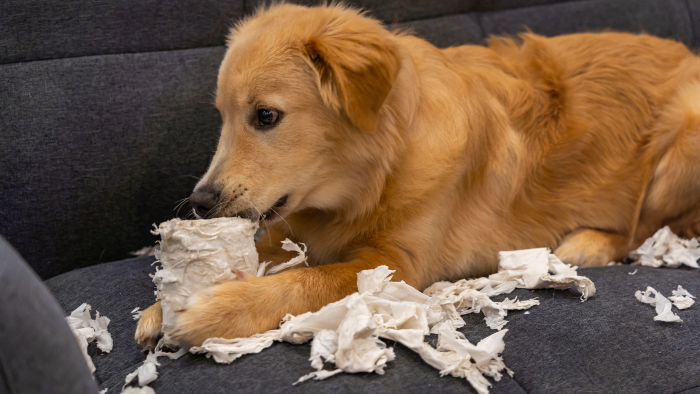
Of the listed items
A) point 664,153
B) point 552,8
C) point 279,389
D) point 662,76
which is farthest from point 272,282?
point 552,8

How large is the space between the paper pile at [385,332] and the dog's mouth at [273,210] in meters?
0.31

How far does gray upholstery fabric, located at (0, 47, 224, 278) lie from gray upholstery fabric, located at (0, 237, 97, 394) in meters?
0.96

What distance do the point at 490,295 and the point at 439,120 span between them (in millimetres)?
566

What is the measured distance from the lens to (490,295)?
1583mm

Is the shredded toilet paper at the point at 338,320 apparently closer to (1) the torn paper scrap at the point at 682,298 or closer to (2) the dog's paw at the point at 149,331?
(2) the dog's paw at the point at 149,331

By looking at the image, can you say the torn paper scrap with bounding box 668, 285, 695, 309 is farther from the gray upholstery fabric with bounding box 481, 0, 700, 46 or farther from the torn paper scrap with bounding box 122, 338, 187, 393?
the gray upholstery fabric with bounding box 481, 0, 700, 46

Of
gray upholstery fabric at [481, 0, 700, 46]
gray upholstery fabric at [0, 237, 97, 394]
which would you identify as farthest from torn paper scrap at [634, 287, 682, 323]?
gray upholstery fabric at [481, 0, 700, 46]

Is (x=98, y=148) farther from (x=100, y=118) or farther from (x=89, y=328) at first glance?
(x=89, y=328)

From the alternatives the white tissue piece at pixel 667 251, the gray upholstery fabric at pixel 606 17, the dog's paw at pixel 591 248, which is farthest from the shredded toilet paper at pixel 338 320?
the gray upholstery fabric at pixel 606 17

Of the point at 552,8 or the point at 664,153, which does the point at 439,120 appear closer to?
the point at 664,153

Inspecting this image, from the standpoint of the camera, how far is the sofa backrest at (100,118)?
1860mm

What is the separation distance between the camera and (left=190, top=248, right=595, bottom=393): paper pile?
1.21 metres

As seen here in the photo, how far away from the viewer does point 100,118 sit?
198 cm

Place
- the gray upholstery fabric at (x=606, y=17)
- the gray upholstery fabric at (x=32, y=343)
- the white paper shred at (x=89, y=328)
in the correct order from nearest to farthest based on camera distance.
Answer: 1. the gray upholstery fabric at (x=32, y=343)
2. the white paper shred at (x=89, y=328)
3. the gray upholstery fabric at (x=606, y=17)
